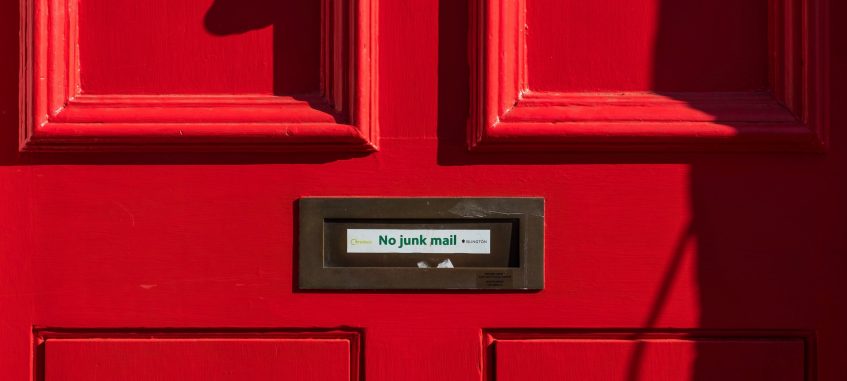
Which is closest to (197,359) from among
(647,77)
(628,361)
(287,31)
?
(287,31)

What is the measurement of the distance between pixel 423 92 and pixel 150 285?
65 cm

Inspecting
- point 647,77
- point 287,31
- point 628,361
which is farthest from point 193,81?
point 628,361

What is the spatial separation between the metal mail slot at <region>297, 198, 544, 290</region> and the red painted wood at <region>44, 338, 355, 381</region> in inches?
5.1

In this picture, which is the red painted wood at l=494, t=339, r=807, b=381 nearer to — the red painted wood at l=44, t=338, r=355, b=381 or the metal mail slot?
the metal mail slot

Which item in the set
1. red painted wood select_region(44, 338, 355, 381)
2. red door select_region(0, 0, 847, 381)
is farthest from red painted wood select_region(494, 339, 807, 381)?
red painted wood select_region(44, 338, 355, 381)

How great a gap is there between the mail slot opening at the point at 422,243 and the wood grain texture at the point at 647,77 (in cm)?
16

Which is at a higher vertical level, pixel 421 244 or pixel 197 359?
pixel 421 244

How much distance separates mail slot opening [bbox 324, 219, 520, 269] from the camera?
1522mm

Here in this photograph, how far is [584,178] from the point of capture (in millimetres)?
1528

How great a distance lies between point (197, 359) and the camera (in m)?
1.54

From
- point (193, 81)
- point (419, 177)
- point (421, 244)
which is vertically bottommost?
point (421, 244)

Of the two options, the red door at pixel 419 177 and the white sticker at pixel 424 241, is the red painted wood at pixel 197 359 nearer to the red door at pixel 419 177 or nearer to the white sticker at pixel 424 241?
the red door at pixel 419 177

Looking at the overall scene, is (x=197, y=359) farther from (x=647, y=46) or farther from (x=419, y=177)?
(x=647, y=46)

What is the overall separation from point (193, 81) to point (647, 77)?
0.89m
